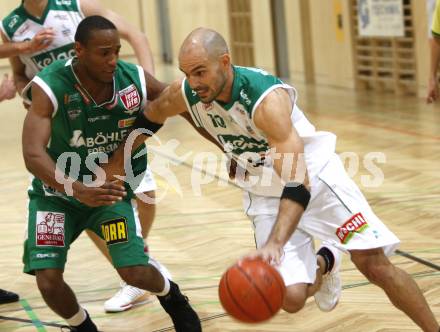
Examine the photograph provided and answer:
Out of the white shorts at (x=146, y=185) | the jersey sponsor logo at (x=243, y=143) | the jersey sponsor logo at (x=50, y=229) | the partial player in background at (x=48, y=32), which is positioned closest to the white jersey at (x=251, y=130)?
the jersey sponsor logo at (x=243, y=143)

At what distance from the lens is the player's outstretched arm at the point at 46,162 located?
4018 millimetres

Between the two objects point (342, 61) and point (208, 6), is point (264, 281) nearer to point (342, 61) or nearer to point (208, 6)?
point (342, 61)

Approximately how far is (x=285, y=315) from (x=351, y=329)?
0.42 meters

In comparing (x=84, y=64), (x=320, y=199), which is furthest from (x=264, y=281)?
(x=84, y=64)

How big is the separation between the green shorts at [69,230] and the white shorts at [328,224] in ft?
1.95

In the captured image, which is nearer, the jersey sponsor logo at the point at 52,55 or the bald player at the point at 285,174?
the bald player at the point at 285,174

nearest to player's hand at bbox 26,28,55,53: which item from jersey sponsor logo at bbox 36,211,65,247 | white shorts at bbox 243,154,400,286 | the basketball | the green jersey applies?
the green jersey

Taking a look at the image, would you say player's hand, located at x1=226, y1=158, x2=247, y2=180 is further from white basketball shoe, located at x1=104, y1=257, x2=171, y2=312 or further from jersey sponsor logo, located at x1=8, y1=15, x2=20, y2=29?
jersey sponsor logo, located at x1=8, y1=15, x2=20, y2=29

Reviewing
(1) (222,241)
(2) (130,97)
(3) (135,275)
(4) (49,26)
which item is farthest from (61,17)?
(3) (135,275)

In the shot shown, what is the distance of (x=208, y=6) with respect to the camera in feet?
61.2

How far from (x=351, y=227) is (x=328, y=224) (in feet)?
0.44

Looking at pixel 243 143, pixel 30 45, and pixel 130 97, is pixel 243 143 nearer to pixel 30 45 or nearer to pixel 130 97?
pixel 130 97

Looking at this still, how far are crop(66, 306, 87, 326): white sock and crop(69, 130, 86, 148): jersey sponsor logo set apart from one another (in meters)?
0.80

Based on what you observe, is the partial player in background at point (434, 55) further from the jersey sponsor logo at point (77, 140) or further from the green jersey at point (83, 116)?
the jersey sponsor logo at point (77, 140)
